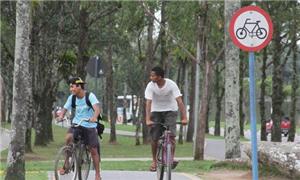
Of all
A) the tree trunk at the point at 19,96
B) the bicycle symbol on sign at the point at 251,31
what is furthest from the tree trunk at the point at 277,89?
the bicycle symbol on sign at the point at 251,31

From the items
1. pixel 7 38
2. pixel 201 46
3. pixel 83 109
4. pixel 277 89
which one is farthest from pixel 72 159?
pixel 277 89

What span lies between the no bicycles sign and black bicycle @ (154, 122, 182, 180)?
84.2 inches

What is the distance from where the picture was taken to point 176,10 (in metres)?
22.4

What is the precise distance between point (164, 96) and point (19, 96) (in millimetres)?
2329

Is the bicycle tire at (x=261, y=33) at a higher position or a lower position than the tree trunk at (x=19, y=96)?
higher

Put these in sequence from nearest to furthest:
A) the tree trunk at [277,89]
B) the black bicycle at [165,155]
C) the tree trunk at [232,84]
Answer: the black bicycle at [165,155] → the tree trunk at [232,84] → the tree trunk at [277,89]

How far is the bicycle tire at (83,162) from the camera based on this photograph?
10604 mm

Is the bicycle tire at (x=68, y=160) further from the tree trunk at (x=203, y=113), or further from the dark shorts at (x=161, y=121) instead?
the tree trunk at (x=203, y=113)

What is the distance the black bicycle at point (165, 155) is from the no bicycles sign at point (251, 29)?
2.14 m

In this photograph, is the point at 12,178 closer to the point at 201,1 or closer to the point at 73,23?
the point at 201,1

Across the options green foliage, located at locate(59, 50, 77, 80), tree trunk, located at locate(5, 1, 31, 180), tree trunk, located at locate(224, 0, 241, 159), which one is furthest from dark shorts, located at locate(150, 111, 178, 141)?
green foliage, located at locate(59, 50, 77, 80)

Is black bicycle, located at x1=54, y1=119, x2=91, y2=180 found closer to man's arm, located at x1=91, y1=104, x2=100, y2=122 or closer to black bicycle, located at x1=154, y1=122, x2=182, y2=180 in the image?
man's arm, located at x1=91, y1=104, x2=100, y2=122

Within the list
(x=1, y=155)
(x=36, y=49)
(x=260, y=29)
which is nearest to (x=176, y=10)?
(x=36, y=49)

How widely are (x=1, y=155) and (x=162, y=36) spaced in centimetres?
1068
